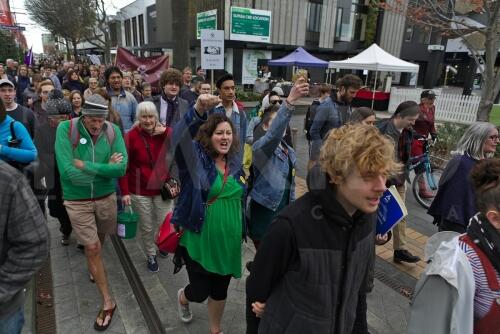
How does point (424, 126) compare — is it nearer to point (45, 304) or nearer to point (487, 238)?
point (487, 238)

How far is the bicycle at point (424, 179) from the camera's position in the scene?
19.4 feet

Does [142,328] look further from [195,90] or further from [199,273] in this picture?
[195,90]

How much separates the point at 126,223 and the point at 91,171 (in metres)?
0.75

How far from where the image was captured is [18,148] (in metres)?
3.13

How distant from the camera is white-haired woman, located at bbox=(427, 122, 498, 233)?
2758mm

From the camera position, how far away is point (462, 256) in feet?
5.01

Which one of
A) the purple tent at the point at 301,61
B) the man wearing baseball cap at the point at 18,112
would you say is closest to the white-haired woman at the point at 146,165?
the man wearing baseball cap at the point at 18,112

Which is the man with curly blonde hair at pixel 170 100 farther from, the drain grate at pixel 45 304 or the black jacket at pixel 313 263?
the black jacket at pixel 313 263

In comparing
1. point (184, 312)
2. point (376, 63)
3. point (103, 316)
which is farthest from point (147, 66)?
point (376, 63)

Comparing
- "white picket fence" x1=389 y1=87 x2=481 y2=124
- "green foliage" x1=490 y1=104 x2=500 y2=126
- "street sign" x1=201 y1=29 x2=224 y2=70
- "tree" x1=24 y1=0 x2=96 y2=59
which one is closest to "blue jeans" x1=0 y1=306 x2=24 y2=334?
"street sign" x1=201 y1=29 x2=224 y2=70

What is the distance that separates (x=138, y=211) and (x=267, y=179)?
5.04 feet

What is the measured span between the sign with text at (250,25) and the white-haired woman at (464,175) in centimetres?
2261

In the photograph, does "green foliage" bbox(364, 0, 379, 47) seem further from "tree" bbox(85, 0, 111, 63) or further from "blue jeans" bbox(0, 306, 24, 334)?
"blue jeans" bbox(0, 306, 24, 334)

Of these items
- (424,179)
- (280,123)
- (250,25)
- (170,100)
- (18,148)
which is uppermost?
(250,25)
